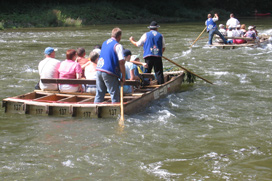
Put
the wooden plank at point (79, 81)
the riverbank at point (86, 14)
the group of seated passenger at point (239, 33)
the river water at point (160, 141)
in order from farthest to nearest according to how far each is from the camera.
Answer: the riverbank at point (86, 14) → the group of seated passenger at point (239, 33) → the wooden plank at point (79, 81) → the river water at point (160, 141)

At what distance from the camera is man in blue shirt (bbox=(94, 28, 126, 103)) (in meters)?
7.79

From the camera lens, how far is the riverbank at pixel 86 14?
126 ft

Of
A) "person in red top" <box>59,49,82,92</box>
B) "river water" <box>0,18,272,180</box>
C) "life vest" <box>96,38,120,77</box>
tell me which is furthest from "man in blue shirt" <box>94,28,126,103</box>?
"person in red top" <box>59,49,82,92</box>

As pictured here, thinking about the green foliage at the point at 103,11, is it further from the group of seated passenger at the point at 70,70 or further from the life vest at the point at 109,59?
the life vest at the point at 109,59

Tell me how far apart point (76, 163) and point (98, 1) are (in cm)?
4570

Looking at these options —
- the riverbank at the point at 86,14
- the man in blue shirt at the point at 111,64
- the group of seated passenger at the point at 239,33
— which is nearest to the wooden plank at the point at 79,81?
the man in blue shirt at the point at 111,64

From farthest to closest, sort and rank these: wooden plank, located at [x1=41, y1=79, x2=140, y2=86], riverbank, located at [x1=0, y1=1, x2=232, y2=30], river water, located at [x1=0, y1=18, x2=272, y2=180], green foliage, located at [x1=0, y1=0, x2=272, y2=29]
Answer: green foliage, located at [x1=0, y1=0, x2=272, y2=29] → riverbank, located at [x1=0, y1=1, x2=232, y2=30] → wooden plank, located at [x1=41, y1=79, x2=140, y2=86] → river water, located at [x1=0, y1=18, x2=272, y2=180]

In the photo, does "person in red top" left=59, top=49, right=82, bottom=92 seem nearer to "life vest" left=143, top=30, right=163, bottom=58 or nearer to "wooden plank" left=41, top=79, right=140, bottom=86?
"wooden plank" left=41, top=79, right=140, bottom=86

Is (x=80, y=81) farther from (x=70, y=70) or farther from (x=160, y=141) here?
(x=160, y=141)

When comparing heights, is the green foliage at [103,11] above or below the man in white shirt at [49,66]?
above

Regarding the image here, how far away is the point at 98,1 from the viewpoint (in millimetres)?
50062

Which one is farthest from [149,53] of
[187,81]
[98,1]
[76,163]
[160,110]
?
[98,1]

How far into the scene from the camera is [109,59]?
25.7ft

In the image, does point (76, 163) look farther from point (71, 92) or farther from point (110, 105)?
point (71, 92)
